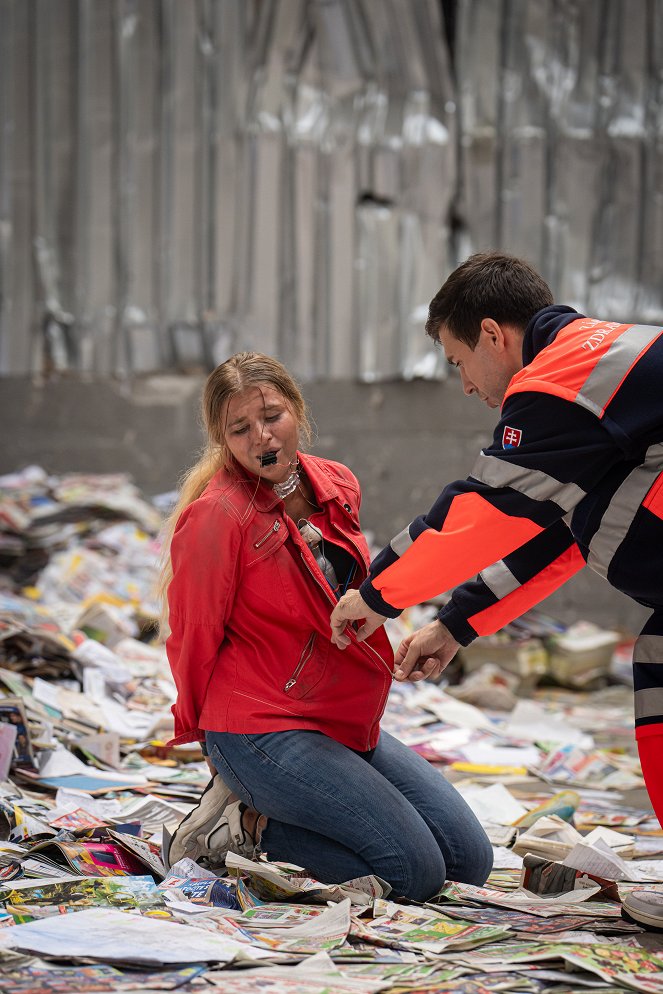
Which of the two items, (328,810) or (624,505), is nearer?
(624,505)

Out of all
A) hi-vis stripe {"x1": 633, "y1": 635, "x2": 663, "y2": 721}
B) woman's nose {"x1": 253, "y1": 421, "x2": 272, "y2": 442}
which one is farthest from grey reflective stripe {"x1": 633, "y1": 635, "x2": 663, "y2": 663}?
woman's nose {"x1": 253, "y1": 421, "x2": 272, "y2": 442}

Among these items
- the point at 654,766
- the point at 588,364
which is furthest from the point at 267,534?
the point at 654,766

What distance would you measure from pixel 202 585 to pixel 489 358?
0.86 meters

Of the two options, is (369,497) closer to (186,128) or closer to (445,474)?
(445,474)

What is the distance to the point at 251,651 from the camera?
271cm

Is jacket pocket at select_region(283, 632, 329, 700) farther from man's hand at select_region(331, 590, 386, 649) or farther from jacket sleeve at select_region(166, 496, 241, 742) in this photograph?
jacket sleeve at select_region(166, 496, 241, 742)

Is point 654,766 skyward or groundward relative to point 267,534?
groundward

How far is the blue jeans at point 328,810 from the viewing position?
8.45 feet

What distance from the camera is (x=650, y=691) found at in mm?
2365

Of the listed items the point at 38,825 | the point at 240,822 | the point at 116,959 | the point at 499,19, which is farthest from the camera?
the point at 499,19

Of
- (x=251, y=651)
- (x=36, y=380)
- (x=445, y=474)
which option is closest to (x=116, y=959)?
(x=251, y=651)

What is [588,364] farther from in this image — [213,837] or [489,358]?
[213,837]

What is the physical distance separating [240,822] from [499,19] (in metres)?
6.15

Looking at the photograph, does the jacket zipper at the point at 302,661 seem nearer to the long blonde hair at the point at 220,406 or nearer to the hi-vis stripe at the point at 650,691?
the long blonde hair at the point at 220,406
